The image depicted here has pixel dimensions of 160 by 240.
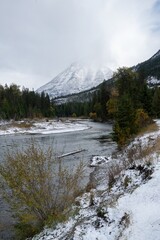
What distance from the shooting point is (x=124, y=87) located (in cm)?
6838

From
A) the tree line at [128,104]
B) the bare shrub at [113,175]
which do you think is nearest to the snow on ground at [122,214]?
the bare shrub at [113,175]

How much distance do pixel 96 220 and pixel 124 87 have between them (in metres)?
62.3

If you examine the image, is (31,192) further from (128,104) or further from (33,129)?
(33,129)

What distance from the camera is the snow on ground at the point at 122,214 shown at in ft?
22.6

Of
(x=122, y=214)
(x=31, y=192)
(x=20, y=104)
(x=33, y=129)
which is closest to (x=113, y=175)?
(x=31, y=192)

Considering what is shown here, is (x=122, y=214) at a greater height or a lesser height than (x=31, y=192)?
lesser

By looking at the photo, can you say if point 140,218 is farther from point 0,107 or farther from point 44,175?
point 0,107

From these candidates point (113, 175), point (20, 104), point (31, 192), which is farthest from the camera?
point (20, 104)

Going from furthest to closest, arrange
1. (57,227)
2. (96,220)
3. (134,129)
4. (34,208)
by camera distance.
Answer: (134,129) → (34,208) → (57,227) → (96,220)

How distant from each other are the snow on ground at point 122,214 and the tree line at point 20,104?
3042 inches

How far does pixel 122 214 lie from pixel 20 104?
333ft

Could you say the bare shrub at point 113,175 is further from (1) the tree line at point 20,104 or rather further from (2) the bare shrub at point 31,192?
(1) the tree line at point 20,104

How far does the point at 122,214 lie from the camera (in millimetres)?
7789

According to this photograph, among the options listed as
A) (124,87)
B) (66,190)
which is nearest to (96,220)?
(66,190)
